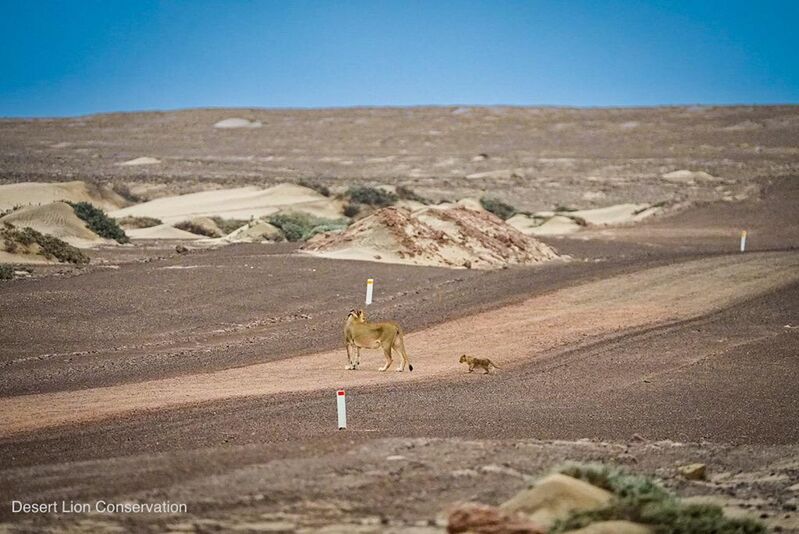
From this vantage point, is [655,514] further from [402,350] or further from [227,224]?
[227,224]

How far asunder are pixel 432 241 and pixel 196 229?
16.1 metres

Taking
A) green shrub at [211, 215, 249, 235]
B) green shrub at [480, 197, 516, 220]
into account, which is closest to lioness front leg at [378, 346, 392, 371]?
green shrub at [211, 215, 249, 235]

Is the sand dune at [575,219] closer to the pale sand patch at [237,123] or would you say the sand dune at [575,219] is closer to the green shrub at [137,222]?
the green shrub at [137,222]

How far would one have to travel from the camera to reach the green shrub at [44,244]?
31.3m

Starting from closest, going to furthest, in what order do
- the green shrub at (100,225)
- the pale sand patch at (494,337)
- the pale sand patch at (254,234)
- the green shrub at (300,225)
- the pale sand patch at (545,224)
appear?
the pale sand patch at (494,337) → the green shrub at (100,225) → the pale sand patch at (254,234) → the green shrub at (300,225) → the pale sand patch at (545,224)

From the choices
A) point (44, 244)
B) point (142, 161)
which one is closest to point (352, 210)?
point (44, 244)

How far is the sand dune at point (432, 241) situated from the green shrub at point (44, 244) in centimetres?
746

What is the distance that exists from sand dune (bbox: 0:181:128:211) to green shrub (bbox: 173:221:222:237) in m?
7.02

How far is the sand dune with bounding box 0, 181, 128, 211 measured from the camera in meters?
50.7

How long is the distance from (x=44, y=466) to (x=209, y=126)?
121 meters

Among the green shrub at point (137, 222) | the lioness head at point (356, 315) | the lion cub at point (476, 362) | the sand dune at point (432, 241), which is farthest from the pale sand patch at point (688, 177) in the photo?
the lioness head at point (356, 315)

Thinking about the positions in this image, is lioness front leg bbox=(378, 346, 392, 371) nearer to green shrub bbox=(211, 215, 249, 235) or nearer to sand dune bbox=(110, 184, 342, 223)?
green shrub bbox=(211, 215, 249, 235)

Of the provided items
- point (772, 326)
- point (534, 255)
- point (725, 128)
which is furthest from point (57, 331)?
point (725, 128)

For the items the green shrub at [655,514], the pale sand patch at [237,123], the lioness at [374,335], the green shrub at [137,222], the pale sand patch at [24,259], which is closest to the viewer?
the green shrub at [655,514]
